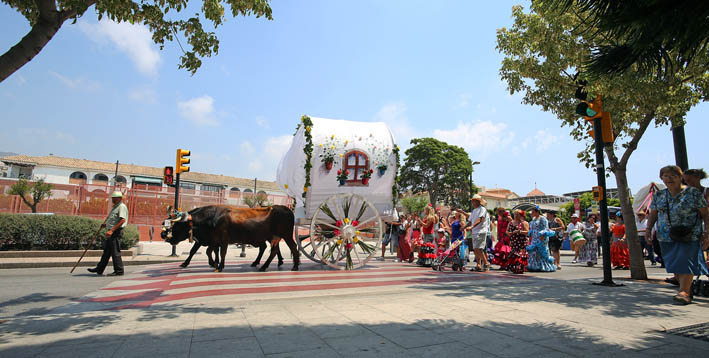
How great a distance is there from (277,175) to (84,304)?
5269 millimetres

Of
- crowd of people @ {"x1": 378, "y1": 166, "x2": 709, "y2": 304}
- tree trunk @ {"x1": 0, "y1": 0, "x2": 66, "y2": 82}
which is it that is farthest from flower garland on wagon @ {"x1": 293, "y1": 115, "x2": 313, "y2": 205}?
tree trunk @ {"x1": 0, "y1": 0, "x2": 66, "y2": 82}

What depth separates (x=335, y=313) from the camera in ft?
13.6

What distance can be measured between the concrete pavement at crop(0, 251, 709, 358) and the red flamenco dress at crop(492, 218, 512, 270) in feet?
12.6

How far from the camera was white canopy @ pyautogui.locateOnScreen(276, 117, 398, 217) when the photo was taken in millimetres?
8477

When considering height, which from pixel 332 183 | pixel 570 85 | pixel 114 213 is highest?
pixel 570 85

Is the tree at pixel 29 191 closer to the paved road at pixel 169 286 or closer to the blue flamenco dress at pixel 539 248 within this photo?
the paved road at pixel 169 286

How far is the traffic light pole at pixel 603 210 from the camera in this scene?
6.47 m

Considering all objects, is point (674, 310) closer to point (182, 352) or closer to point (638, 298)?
point (638, 298)

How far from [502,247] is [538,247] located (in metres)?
0.88

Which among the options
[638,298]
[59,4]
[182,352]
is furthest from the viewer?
[59,4]

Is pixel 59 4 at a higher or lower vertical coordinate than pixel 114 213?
higher

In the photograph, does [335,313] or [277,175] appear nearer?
[335,313]

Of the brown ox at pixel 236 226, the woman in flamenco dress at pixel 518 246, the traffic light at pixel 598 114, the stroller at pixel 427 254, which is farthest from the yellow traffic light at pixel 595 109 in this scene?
the brown ox at pixel 236 226

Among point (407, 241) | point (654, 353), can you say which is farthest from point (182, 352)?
point (407, 241)
